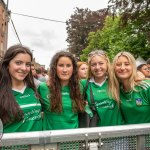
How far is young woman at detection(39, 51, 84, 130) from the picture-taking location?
2.84m

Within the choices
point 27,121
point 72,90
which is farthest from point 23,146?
point 72,90

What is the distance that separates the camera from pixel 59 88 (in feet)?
9.96

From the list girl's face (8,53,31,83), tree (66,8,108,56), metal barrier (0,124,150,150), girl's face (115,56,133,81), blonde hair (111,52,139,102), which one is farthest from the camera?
tree (66,8,108,56)

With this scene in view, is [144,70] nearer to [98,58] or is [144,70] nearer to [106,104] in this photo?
[98,58]

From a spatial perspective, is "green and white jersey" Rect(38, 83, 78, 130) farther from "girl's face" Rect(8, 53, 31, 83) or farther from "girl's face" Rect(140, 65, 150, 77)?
"girl's face" Rect(140, 65, 150, 77)

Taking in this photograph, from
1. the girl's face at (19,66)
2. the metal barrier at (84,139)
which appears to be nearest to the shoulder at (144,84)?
the metal barrier at (84,139)

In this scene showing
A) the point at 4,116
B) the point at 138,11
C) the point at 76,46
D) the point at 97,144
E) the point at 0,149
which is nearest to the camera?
the point at 0,149

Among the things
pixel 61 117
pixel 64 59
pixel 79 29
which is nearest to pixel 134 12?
pixel 64 59

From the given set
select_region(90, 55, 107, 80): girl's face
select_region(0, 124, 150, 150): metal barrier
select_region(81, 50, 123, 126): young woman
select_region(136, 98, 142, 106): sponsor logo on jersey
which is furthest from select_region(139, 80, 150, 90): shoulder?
select_region(0, 124, 150, 150): metal barrier

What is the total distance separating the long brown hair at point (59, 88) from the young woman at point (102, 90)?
Result: 0.19m

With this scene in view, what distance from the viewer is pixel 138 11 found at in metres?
18.4

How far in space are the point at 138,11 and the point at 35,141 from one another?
1755 cm

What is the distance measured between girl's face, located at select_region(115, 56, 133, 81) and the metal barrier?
44.4 inches

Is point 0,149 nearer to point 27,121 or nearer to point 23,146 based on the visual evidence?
point 23,146
